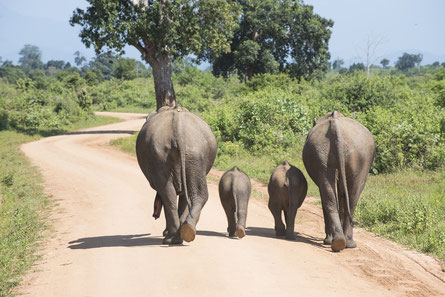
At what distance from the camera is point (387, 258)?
22.5ft

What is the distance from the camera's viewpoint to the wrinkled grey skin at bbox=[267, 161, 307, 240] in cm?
762

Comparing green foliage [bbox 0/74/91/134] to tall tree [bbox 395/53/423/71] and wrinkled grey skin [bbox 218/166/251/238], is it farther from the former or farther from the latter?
tall tree [bbox 395/53/423/71]

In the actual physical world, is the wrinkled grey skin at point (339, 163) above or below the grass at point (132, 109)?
above

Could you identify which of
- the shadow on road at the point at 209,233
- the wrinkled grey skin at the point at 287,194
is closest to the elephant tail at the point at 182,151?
the shadow on road at the point at 209,233

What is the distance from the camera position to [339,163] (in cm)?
697

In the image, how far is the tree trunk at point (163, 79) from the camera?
2508 cm

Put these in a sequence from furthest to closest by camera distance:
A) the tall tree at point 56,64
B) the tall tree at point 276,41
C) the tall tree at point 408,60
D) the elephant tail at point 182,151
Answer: the tall tree at point 56,64, the tall tree at point 408,60, the tall tree at point 276,41, the elephant tail at point 182,151

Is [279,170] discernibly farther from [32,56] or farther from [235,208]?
[32,56]

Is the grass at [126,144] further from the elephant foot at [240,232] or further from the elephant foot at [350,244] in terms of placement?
the elephant foot at [350,244]

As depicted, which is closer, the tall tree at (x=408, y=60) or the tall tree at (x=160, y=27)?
the tall tree at (x=160, y=27)

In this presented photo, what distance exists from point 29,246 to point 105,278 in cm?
275

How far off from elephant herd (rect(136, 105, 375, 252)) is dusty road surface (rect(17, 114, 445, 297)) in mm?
385

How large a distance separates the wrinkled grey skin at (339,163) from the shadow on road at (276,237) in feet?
1.71

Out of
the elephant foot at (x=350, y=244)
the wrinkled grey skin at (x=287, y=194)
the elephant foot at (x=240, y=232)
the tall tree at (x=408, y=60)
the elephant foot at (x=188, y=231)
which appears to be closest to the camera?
the elephant foot at (x=188, y=231)
